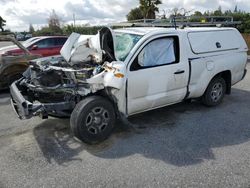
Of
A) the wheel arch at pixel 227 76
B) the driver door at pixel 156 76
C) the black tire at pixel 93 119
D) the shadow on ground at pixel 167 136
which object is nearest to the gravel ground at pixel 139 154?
the shadow on ground at pixel 167 136

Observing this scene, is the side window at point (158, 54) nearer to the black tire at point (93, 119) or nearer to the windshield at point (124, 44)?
the windshield at point (124, 44)

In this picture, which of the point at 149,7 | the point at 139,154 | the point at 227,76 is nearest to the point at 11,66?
the point at 139,154

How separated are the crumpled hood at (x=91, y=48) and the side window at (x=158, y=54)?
47cm

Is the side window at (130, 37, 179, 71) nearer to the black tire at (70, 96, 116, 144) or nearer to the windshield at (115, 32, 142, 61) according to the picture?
the windshield at (115, 32, 142, 61)

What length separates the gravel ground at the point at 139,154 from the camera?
3.09 metres

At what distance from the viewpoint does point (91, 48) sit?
171 inches

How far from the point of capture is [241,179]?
3074 mm

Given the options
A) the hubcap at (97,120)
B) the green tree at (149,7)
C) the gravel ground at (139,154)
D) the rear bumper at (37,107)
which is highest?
the green tree at (149,7)

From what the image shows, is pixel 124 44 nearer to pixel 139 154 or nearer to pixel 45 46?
pixel 139 154

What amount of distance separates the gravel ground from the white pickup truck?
1.28ft

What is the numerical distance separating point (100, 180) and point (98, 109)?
1161 mm

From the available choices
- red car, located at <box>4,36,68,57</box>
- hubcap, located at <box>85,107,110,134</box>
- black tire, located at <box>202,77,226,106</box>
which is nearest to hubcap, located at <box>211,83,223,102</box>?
black tire, located at <box>202,77,226,106</box>

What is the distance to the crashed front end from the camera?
12.3 ft

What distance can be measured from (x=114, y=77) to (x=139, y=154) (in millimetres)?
1197
